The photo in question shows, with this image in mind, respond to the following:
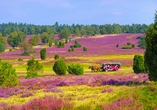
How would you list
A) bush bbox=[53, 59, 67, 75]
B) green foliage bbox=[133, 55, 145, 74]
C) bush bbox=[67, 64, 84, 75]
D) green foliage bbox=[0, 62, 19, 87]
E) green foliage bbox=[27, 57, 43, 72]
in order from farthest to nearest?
bush bbox=[67, 64, 84, 75] → green foliage bbox=[27, 57, 43, 72] → bush bbox=[53, 59, 67, 75] → green foliage bbox=[133, 55, 145, 74] → green foliage bbox=[0, 62, 19, 87]

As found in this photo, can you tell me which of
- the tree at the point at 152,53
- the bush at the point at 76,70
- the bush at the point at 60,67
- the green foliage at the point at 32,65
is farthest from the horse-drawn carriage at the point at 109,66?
the tree at the point at 152,53

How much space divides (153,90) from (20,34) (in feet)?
470

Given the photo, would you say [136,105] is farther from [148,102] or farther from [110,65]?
A: [110,65]

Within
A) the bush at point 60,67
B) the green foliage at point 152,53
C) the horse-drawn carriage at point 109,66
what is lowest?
the horse-drawn carriage at point 109,66

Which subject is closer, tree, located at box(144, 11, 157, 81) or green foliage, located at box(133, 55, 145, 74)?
tree, located at box(144, 11, 157, 81)

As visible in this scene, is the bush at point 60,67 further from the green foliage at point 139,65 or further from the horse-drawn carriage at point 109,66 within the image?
the green foliage at point 139,65

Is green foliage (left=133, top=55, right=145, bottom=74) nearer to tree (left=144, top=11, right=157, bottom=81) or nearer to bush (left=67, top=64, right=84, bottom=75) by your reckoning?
bush (left=67, top=64, right=84, bottom=75)

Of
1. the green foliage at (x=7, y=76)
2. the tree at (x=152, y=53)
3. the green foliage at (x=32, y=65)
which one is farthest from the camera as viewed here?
the green foliage at (x=32, y=65)

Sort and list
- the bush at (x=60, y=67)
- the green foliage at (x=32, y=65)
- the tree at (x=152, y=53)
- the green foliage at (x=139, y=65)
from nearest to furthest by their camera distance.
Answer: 1. the tree at (x=152, y=53)
2. the green foliage at (x=139, y=65)
3. the bush at (x=60, y=67)
4. the green foliage at (x=32, y=65)

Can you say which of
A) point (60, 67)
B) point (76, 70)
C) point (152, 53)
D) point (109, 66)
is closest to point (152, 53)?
point (152, 53)

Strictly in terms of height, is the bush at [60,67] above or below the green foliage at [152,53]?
below

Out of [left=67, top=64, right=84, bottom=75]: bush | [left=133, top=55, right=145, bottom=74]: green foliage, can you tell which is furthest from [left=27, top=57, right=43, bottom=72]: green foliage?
[left=133, top=55, right=145, bottom=74]: green foliage

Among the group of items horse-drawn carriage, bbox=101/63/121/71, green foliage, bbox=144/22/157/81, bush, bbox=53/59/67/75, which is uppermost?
green foliage, bbox=144/22/157/81

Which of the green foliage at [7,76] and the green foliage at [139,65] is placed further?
the green foliage at [139,65]
